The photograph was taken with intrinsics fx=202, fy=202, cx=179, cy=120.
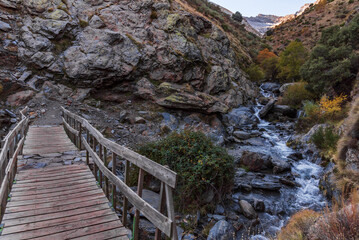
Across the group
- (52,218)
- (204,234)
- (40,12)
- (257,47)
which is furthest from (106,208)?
(257,47)

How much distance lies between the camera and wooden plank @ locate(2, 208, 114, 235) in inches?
150

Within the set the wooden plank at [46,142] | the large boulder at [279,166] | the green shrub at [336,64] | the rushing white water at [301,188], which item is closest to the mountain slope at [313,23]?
the green shrub at [336,64]

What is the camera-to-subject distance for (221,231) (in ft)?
19.8

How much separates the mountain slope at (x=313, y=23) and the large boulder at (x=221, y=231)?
173 feet

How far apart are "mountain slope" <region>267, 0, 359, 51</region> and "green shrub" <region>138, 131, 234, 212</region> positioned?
1996 inches

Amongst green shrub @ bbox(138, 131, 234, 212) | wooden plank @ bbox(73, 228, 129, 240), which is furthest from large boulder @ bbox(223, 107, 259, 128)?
wooden plank @ bbox(73, 228, 129, 240)

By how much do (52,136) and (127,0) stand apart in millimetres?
18556

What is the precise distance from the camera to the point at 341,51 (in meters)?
18.9

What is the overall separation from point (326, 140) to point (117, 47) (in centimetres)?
1841

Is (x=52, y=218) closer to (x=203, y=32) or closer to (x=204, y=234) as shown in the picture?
(x=204, y=234)

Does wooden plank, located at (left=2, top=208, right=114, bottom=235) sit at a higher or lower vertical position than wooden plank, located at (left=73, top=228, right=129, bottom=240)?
lower

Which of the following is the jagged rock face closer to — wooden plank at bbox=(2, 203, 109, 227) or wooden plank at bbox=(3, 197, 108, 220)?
wooden plank at bbox=(3, 197, 108, 220)

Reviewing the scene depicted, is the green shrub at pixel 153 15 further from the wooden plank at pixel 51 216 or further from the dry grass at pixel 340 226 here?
the dry grass at pixel 340 226

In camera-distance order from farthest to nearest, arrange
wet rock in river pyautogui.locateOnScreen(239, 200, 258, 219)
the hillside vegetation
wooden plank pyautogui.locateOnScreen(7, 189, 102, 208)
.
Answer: the hillside vegetation < wet rock in river pyautogui.locateOnScreen(239, 200, 258, 219) < wooden plank pyautogui.locateOnScreen(7, 189, 102, 208)
